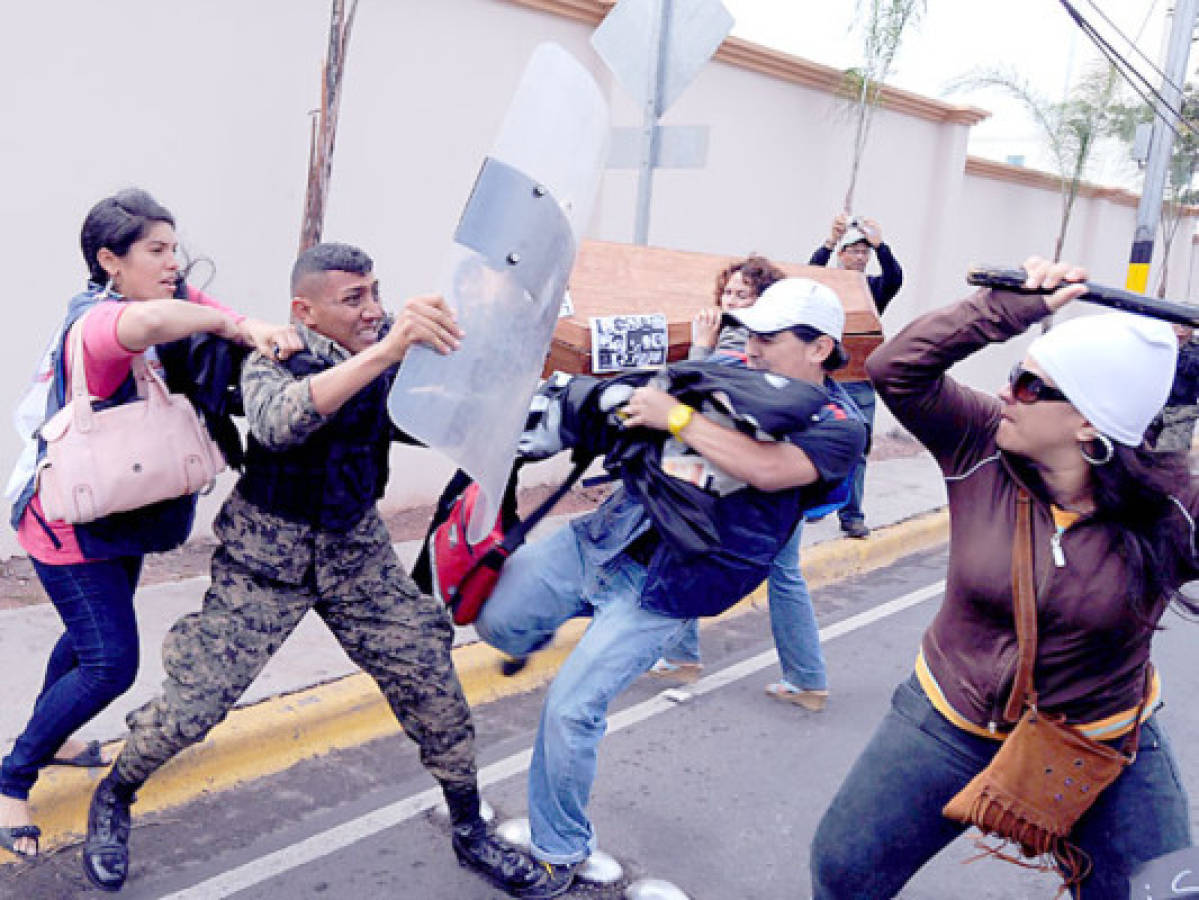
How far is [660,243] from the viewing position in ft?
26.7

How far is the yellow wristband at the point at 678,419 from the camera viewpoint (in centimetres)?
264

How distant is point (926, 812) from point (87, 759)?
7.95ft

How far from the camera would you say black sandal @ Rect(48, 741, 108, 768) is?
10.6ft

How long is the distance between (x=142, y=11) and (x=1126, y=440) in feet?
15.4

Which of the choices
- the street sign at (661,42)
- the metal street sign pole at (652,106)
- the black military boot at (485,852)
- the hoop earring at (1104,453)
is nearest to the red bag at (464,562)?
Answer: the black military boot at (485,852)

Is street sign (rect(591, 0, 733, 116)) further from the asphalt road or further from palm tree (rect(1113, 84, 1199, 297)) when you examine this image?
palm tree (rect(1113, 84, 1199, 297))

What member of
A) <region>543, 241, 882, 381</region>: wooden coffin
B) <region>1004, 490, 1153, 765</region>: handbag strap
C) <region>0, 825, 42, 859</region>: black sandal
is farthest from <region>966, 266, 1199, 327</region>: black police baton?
<region>0, 825, 42, 859</region>: black sandal

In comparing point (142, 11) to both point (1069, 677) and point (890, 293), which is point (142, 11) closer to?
point (890, 293)

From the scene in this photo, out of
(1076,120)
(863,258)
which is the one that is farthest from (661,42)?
(1076,120)

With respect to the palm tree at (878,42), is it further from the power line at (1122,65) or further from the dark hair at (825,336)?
the dark hair at (825,336)

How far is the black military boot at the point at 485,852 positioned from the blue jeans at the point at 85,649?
2.92 ft

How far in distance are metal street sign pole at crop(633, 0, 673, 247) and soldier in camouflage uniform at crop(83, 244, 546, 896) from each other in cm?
288

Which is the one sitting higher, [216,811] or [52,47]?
[52,47]

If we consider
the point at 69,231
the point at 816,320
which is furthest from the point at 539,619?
the point at 69,231
